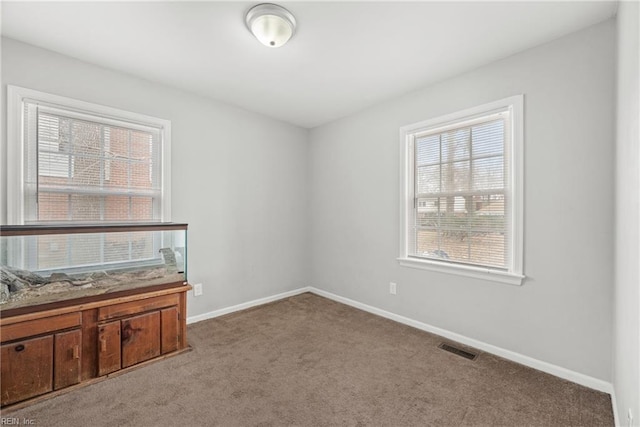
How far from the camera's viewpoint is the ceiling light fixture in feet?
5.90

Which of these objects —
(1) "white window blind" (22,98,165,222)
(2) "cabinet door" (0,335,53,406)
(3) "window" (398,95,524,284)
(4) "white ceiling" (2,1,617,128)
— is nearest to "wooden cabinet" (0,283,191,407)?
(2) "cabinet door" (0,335,53,406)

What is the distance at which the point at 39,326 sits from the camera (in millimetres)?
1840

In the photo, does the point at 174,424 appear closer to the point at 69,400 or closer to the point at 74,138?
the point at 69,400

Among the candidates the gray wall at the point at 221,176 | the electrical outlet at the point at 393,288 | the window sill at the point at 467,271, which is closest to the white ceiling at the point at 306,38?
the gray wall at the point at 221,176

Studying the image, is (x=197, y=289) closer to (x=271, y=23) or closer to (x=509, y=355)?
(x=271, y=23)

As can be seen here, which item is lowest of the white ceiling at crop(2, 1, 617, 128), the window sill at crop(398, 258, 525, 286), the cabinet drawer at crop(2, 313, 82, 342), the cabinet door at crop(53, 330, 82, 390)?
the cabinet door at crop(53, 330, 82, 390)

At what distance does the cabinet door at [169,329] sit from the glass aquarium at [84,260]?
0.25 metres

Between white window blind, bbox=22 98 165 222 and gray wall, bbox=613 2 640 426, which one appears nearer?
gray wall, bbox=613 2 640 426

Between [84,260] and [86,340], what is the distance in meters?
0.58

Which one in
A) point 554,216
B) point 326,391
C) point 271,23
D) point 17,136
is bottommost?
point 326,391

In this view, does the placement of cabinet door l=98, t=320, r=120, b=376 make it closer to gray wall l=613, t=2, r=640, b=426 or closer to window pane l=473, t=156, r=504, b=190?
gray wall l=613, t=2, r=640, b=426

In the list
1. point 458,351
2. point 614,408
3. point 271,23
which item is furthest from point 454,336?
point 271,23

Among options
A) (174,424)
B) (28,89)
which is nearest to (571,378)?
(174,424)

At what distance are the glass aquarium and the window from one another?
237 cm
